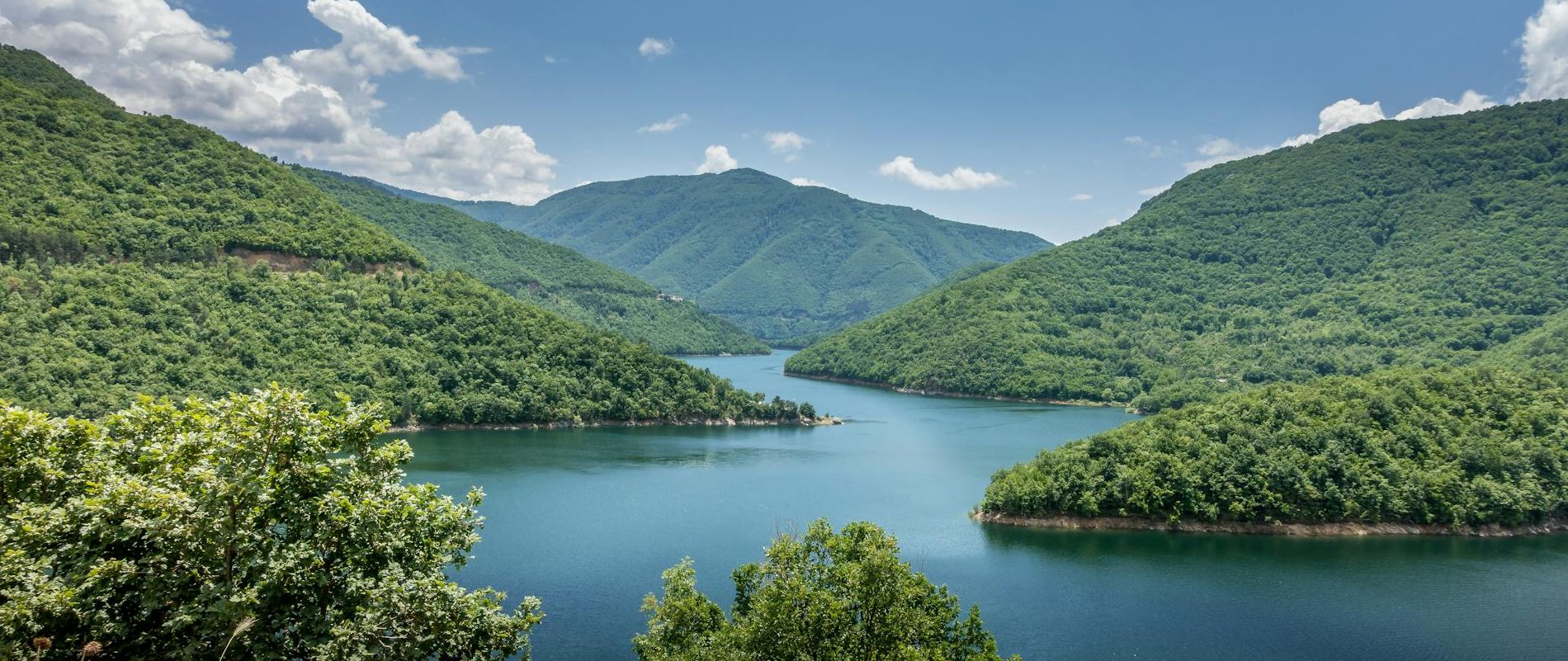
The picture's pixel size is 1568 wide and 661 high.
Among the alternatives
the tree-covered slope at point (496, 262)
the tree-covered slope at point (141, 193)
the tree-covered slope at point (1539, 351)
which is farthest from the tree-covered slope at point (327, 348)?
the tree-covered slope at point (1539, 351)

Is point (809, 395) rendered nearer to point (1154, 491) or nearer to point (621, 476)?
point (621, 476)

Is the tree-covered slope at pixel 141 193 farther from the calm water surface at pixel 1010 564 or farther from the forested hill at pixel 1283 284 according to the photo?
the forested hill at pixel 1283 284

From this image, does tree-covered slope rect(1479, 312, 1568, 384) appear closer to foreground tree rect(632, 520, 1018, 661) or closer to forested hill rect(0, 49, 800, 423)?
forested hill rect(0, 49, 800, 423)

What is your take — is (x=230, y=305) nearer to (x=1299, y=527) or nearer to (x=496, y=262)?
(x=1299, y=527)

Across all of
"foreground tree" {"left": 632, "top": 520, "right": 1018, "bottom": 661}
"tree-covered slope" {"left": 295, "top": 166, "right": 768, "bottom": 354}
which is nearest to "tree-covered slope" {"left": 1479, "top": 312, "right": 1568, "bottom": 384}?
"foreground tree" {"left": 632, "top": 520, "right": 1018, "bottom": 661}

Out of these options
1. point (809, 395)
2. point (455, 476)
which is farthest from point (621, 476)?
point (809, 395)

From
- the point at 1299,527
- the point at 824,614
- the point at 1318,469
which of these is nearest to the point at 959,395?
the point at 1318,469
